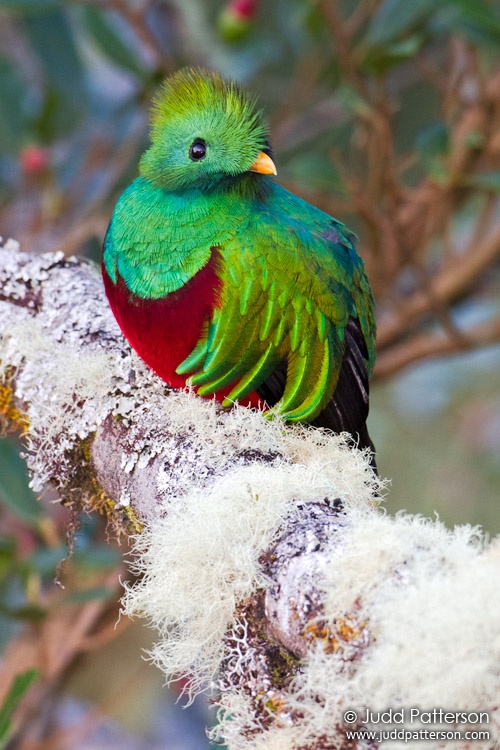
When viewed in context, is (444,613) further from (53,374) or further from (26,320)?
(26,320)

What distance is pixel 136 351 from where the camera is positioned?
2014 mm

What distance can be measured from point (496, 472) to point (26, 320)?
3011mm

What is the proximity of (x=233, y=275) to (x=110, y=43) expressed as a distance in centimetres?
188

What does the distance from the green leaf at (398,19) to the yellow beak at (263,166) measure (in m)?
1.29

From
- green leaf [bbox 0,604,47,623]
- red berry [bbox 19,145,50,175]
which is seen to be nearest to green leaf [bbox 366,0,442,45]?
red berry [bbox 19,145,50,175]

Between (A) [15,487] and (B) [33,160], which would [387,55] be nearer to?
(B) [33,160]

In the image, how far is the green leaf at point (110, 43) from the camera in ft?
11.2

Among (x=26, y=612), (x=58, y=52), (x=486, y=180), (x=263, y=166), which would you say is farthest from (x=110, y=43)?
(x=26, y=612)

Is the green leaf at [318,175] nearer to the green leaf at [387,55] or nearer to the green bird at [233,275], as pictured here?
the green leaf at [387,55]

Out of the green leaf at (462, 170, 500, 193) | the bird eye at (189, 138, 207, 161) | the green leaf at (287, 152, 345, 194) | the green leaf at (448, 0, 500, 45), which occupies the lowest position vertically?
the bird eye at (189, 138, 207, 161)

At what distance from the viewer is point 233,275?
6.30 ft

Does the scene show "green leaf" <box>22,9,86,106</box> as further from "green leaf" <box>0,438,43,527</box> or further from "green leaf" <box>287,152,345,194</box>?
"green leaf" <box>0,438,43,527</box>

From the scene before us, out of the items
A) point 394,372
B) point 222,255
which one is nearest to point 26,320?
point 222,255

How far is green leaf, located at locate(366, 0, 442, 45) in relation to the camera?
3139mm
